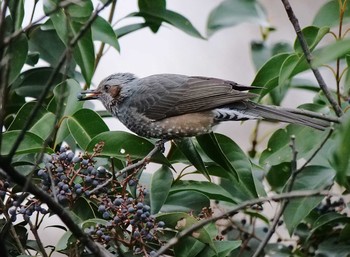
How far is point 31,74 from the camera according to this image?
406 cm

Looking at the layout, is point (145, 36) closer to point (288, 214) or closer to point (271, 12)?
point (271, 12)

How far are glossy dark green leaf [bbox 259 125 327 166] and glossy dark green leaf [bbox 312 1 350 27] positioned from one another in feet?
1.62

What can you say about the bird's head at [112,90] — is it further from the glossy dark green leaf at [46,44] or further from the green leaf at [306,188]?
the green leaf at [306,188]

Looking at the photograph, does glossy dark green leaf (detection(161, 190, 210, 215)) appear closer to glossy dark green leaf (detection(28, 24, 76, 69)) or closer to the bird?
the bird

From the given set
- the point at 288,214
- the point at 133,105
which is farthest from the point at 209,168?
the point at 133,105

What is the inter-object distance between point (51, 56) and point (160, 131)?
0.63 meters

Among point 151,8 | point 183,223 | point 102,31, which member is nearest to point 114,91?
point 151,8

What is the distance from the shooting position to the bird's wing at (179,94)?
13.8ft

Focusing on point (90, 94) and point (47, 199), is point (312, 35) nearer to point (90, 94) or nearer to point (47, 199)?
point (90, 94)

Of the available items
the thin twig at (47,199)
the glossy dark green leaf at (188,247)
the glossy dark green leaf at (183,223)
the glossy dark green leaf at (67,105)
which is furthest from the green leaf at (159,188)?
the thin twig at (47,199)

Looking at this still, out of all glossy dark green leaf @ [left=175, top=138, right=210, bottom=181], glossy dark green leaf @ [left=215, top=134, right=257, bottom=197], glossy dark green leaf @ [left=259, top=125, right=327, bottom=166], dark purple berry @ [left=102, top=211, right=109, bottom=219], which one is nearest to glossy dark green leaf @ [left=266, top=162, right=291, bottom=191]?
glossy dark green leaf @ [left=259, top=125, right=327, bottom=166]

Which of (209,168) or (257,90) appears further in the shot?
(257,90)

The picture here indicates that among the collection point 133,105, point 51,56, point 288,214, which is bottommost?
point 288,214

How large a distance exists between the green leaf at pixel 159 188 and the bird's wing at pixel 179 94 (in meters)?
0.79
